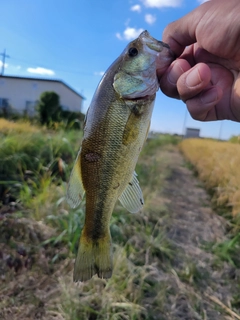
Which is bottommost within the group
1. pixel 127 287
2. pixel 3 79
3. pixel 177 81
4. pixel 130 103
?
pixel 127 287

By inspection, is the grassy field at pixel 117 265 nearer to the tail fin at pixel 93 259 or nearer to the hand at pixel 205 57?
the tail fin at pixel 93 259

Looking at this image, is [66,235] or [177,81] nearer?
[177,81]

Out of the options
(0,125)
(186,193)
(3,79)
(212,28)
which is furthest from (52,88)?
(212,28)

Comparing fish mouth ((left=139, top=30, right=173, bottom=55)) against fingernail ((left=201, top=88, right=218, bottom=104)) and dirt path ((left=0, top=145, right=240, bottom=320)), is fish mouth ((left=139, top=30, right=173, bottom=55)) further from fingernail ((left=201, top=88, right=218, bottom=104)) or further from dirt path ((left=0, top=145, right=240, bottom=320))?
dirt path ((left=0, top=145, right=240, bottom=320))

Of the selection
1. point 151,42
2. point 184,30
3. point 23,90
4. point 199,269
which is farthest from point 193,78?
point 23,90

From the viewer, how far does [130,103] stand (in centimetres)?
131

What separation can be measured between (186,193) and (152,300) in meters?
5.06

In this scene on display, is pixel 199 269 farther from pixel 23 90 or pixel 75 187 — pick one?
pixel 23 90

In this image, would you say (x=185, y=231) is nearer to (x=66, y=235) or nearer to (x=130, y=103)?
(x=66, y=235)

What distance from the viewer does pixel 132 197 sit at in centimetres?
144

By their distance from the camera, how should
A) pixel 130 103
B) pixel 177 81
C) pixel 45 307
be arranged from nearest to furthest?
pixel 130 103 < pixel 177 81 < pixel 45 307

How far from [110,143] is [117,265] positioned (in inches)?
79.4

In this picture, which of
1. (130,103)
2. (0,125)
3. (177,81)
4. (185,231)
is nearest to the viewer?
(130,103)

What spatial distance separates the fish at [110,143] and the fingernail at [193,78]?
17cm
